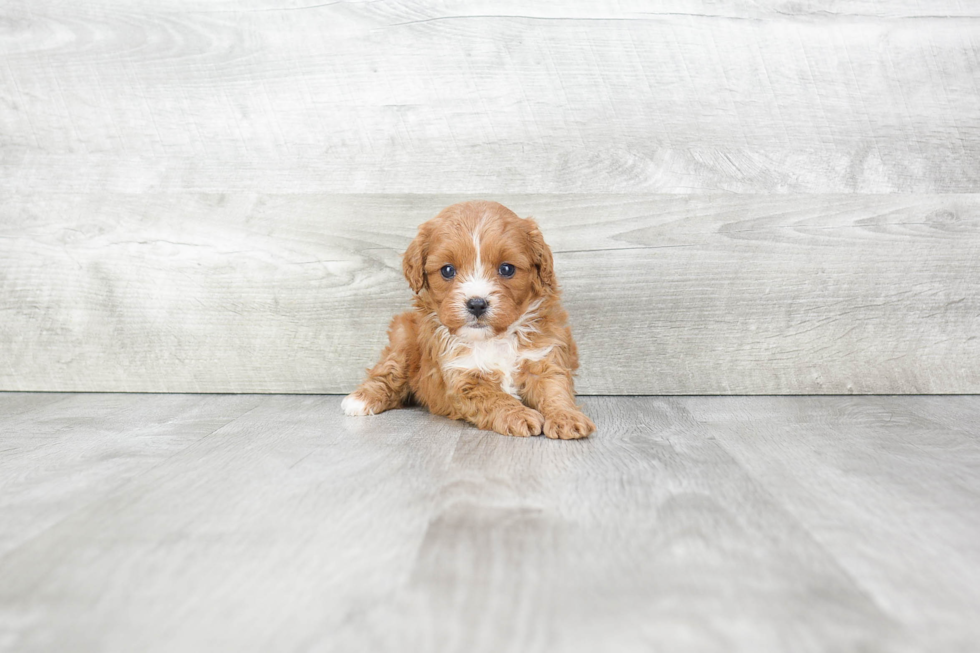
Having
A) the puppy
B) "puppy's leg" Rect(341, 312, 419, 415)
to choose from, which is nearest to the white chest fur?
the puppy

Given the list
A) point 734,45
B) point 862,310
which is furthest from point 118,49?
point 862,310

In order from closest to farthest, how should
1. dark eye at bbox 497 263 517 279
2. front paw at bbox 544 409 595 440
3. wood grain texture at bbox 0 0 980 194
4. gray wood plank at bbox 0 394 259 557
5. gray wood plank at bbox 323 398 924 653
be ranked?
gray wood plank at bbox 323 398 924 653, gray wood plank at bbox 0 394 259 557, front paw at bbox 544 409 595 440, dark eye at bbox 497 263 517 279, wood grain texture at bbox 0 0 980 194

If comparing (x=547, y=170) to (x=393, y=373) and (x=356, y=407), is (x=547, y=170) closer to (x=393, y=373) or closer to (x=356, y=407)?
(x=393, y=373)

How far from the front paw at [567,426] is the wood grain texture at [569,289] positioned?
0.70 meters

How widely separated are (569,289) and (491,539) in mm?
1449

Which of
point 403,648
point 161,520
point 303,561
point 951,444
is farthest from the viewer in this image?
point 951,444

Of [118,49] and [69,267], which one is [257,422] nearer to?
[69,267]

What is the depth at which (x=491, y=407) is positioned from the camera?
191 centimetres

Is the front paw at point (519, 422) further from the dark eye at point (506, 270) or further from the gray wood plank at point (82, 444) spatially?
the gray wood plank at point (82, 444)

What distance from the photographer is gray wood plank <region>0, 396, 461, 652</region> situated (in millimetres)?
857

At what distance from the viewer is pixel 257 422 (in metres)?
2.06

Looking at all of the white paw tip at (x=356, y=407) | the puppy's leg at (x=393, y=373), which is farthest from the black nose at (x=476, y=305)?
the white paw tip at (x=356, y=407)

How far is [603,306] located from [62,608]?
1.88m

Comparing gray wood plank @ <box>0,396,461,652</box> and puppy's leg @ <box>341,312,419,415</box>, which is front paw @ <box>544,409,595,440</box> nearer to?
gray wood plank @ <box>0,396,461,652</box>
